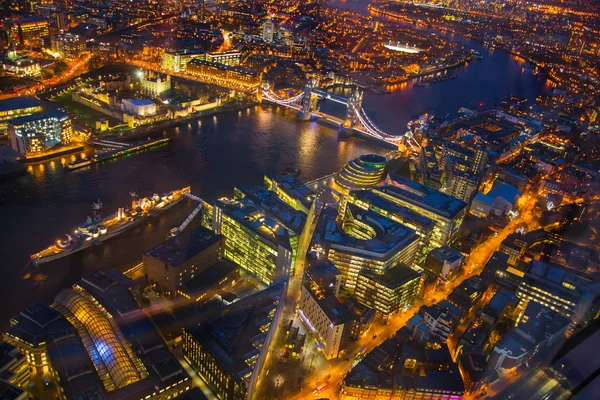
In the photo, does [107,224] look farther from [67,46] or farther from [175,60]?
[67,46]

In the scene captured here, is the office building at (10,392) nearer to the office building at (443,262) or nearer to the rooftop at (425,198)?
the office building at (443,262)

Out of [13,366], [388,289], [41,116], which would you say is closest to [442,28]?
[41,116]

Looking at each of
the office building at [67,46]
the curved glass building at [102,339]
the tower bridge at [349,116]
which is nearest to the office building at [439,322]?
the curved glass building at [102,339]

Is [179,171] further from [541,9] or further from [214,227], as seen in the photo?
[541,9]

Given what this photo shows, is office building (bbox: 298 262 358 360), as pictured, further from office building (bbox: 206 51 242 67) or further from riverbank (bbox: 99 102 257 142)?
office building (bbox: 206 51 242 67)

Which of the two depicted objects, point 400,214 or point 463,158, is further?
point 463,158

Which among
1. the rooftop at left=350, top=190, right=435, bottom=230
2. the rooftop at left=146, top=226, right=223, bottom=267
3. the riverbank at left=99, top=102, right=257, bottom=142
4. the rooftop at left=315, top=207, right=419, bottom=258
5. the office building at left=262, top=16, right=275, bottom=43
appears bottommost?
the riverbank at left=99, top=102, right=257, bottom=142

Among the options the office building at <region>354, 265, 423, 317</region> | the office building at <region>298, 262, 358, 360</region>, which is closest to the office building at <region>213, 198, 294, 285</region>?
the office building at <region>298, 262, 358, 360</region>
